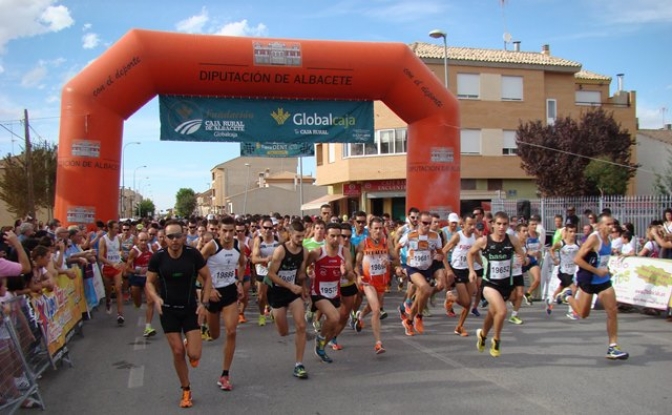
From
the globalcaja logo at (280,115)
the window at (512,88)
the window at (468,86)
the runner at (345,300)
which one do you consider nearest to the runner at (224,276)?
the runner at (345,300)

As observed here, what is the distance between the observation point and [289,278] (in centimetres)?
714

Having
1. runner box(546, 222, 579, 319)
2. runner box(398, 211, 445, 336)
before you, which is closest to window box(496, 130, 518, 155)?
runner box(546, 222, 579, 319)

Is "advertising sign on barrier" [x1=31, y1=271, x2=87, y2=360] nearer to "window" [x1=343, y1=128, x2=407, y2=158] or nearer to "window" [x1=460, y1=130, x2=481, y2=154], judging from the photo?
"window" [x1=343, y1=128, x2=407, y2=158]

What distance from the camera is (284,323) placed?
7.16 meters

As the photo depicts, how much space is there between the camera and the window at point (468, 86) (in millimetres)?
31562

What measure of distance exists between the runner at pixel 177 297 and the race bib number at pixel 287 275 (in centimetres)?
134

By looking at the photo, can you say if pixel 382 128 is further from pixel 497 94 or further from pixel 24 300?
pixel 24 300

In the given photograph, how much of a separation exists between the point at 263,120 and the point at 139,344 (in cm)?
731

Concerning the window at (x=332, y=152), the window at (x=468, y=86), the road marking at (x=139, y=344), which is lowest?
the road marking at (x=139, y=344)

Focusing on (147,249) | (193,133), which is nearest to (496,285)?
(147,249)

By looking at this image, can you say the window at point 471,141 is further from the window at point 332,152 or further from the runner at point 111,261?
the runner at point 111,261

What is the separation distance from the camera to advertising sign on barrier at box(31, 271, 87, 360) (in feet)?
23.0

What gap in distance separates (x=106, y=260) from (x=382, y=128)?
72.8 ft

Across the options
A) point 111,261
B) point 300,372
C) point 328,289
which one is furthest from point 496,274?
point 111,261
